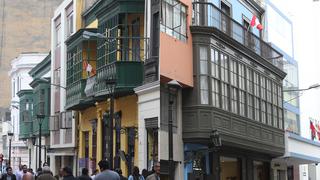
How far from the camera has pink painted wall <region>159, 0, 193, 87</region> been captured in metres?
21.7

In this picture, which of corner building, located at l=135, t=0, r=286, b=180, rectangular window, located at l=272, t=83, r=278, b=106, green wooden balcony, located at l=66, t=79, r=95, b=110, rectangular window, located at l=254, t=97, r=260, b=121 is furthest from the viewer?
rectangular window, located at l=272, t=83, r=278, b=106

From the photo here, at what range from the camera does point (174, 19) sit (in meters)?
22.9

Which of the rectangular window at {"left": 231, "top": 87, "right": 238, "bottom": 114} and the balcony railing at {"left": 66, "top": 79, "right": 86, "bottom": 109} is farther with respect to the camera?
the balcony railing at {"left": 66, "top": 79, "right": 86, "bottom": 109}

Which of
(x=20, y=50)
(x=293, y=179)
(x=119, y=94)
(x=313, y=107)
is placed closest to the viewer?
(x=119, y=94)

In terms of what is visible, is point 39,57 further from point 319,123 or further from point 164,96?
point 164,96

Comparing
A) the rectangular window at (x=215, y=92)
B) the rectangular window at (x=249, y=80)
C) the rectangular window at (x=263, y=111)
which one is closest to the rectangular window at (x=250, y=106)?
the rectangular window at (x=249, y=80)

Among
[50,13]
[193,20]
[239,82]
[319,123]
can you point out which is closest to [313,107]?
[319,123]

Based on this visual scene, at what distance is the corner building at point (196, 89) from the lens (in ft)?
73.2

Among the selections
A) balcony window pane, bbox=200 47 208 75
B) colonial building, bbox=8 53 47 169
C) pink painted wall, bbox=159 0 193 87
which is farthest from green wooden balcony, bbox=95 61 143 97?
colonial building, bbox=8 53 47 169

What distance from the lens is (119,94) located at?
25.8 m

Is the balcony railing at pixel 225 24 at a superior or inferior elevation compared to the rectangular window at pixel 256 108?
superior

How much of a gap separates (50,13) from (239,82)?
159 feet

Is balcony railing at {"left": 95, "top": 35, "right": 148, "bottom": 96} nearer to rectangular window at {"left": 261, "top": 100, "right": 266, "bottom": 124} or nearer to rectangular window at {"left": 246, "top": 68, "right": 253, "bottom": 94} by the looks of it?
rectangular window at {"left": 246, "top": 68, "right": 253, "bottom": 94}

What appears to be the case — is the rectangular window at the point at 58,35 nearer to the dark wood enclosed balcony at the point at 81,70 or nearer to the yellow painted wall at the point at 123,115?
the dark wood enclosed balcony at the point at 81,70
